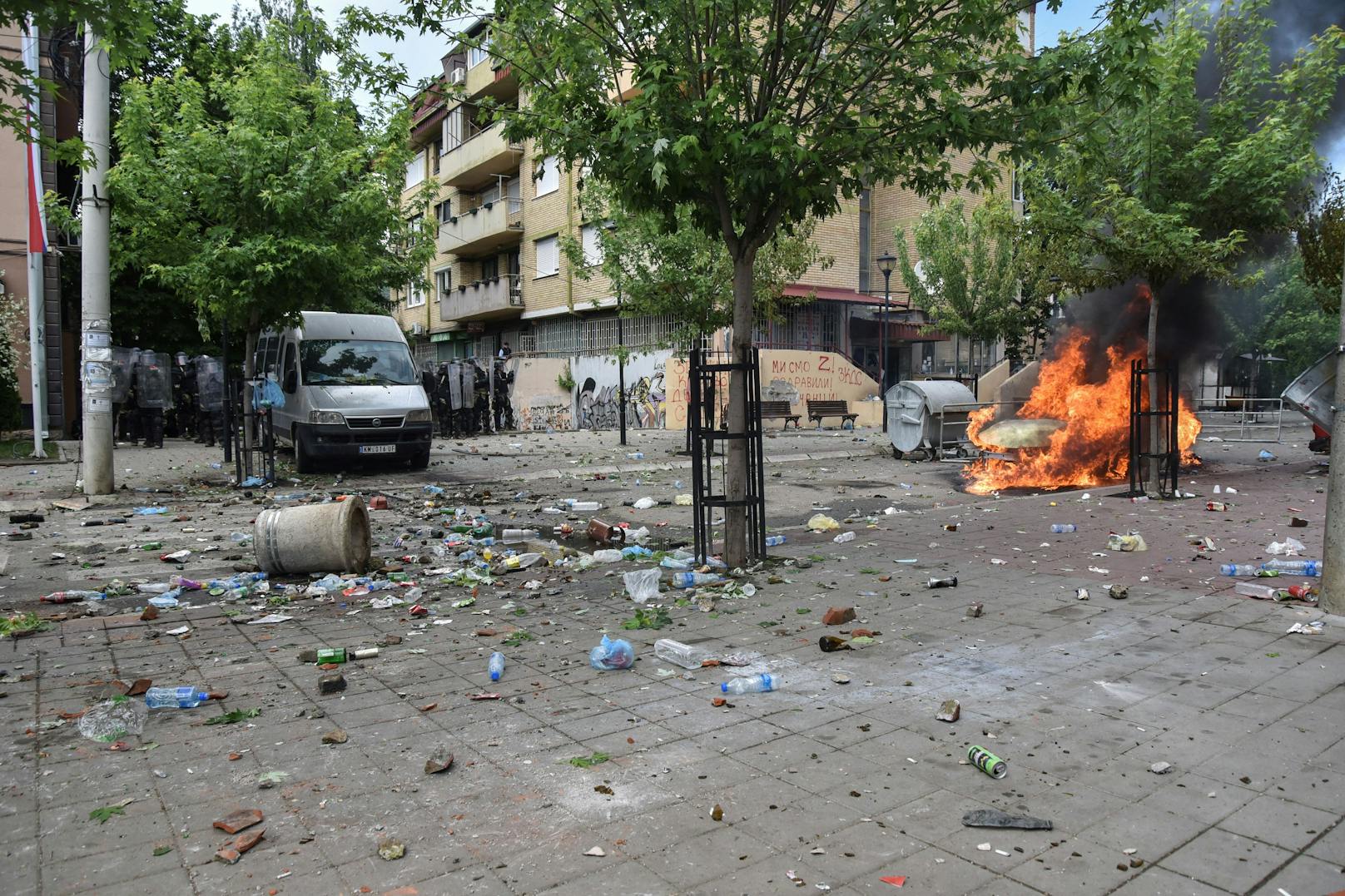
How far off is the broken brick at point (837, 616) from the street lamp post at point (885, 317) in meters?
19.8

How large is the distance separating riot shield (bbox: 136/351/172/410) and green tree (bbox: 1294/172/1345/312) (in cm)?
2143

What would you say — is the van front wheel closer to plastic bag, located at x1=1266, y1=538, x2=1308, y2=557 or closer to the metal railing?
plastic bag, located at x1=1266, y1=538, x2=1308, y2=557

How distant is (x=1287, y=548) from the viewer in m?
7.29

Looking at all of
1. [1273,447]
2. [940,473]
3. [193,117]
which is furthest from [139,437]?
[1273,447]

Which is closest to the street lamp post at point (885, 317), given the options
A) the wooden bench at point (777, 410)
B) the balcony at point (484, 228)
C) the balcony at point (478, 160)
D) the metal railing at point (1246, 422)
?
the wooden bench at point (777, 410)

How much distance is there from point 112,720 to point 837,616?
3821mm

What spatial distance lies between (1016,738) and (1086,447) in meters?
11.1

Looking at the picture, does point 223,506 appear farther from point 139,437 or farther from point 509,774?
point 139,437

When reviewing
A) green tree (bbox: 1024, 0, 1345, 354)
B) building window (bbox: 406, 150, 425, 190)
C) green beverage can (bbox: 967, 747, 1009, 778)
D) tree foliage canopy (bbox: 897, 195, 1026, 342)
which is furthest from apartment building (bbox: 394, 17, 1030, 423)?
green beverage can (bbox: 967, 747, 1009, 778)

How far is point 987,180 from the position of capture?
22.3 feet

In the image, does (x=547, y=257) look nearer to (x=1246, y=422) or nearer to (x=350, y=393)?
(x=350, y=393)

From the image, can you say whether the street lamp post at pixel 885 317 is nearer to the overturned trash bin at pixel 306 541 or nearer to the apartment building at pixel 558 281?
the apartment building at pixel 558 281

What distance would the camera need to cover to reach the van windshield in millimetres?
14297

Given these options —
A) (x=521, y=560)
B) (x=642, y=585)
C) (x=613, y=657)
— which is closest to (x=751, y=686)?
(x=613, y=657)
